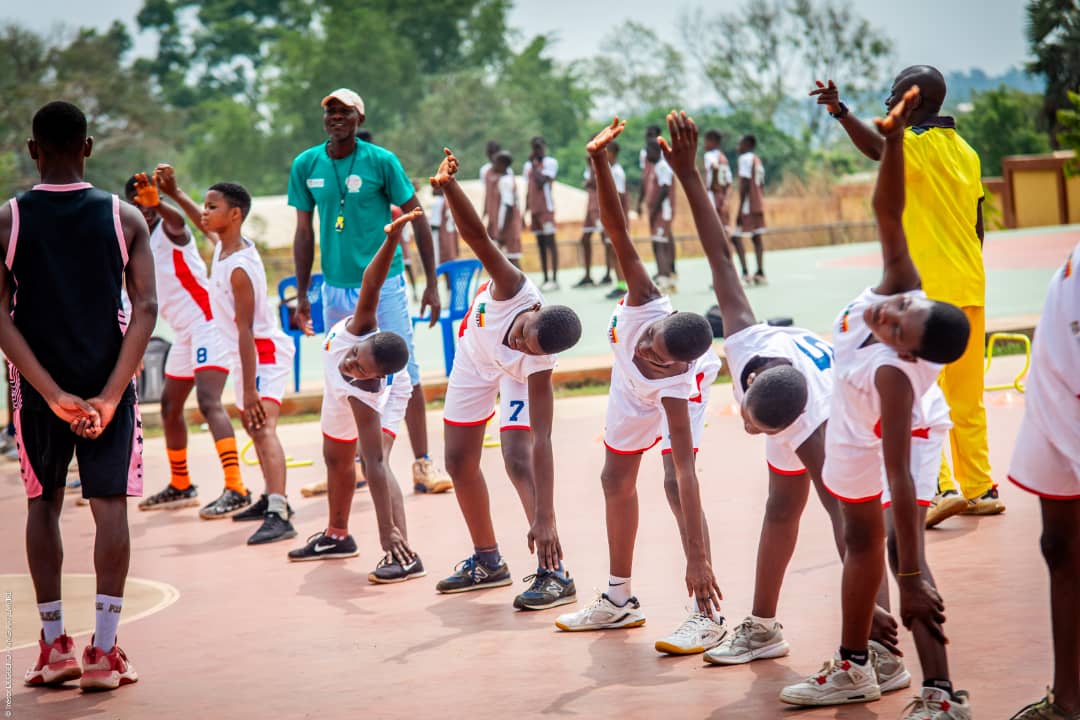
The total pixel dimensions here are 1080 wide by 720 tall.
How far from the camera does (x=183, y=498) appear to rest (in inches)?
357

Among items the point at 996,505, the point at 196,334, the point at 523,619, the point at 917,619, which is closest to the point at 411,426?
the point at 196,334

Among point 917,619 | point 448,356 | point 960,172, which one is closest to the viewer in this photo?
point 917,619

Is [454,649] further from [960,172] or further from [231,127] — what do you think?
[231,127]

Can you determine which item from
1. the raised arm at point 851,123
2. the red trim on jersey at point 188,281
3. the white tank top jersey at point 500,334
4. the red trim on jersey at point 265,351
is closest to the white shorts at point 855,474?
the raised arm at point 851,123

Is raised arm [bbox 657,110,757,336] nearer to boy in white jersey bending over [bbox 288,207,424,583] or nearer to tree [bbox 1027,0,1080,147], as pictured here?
boy in white jersey bending over [bbox 288,207,424,583]

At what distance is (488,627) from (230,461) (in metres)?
3.45

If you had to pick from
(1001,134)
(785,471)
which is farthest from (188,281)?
(1001,134)

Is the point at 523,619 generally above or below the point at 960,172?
below

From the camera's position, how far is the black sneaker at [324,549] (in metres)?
7.24

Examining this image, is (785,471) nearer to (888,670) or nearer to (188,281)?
(888,670)

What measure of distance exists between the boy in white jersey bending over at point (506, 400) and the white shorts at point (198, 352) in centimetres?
263

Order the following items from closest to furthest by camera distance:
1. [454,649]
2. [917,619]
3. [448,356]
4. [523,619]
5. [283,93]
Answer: [917,619]
[454,649]
[523,619]
[448,356]
[283,93]

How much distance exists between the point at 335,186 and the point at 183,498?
244 cm

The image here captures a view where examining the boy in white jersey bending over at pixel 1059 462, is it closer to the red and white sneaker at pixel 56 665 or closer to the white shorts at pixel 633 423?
the white shorts at pixel 633 423
